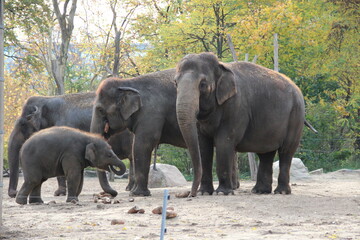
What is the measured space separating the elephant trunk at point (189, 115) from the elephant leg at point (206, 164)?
0.82 metres

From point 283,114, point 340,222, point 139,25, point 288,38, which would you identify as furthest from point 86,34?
point 340,222

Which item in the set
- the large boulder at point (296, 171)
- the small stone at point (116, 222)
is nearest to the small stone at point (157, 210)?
the small stone at point (116, 222)

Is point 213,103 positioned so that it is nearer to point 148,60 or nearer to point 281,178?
point 281,178

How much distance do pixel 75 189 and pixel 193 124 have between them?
221 cm

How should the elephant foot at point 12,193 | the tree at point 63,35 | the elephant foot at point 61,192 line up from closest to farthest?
the elephant foot at point 12,193, the elephant foot at point 61,192, the tree at point 63,35

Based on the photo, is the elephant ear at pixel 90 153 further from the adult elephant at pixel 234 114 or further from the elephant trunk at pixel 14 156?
the elephant trunk at pixel 14 156

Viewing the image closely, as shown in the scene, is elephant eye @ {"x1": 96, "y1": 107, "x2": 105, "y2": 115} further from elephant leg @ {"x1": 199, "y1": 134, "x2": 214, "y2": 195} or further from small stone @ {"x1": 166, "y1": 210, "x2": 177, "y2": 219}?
small stone @ {"x1": 166, "y1": 210, "x2": 177, "y2": 219}

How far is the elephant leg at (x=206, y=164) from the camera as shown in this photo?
37.2ft

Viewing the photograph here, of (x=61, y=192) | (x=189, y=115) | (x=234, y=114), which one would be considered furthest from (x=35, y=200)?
(x=234, y=114)

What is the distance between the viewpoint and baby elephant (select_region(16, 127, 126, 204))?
10797 mm

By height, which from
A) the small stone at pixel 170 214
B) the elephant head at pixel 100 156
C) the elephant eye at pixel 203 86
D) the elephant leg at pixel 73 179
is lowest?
the small stone at pixel 170 214

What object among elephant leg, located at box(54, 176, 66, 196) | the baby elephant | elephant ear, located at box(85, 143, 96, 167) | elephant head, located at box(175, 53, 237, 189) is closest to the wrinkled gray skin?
elephant leg, located at box(54, 176, 66, 196)

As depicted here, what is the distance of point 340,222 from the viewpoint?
808 centimetres

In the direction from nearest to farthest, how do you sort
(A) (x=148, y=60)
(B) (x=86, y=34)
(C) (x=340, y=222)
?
(C) (x=340, y=222) < (A) (x=148, y=60) < (B) (x=86, y=34)
